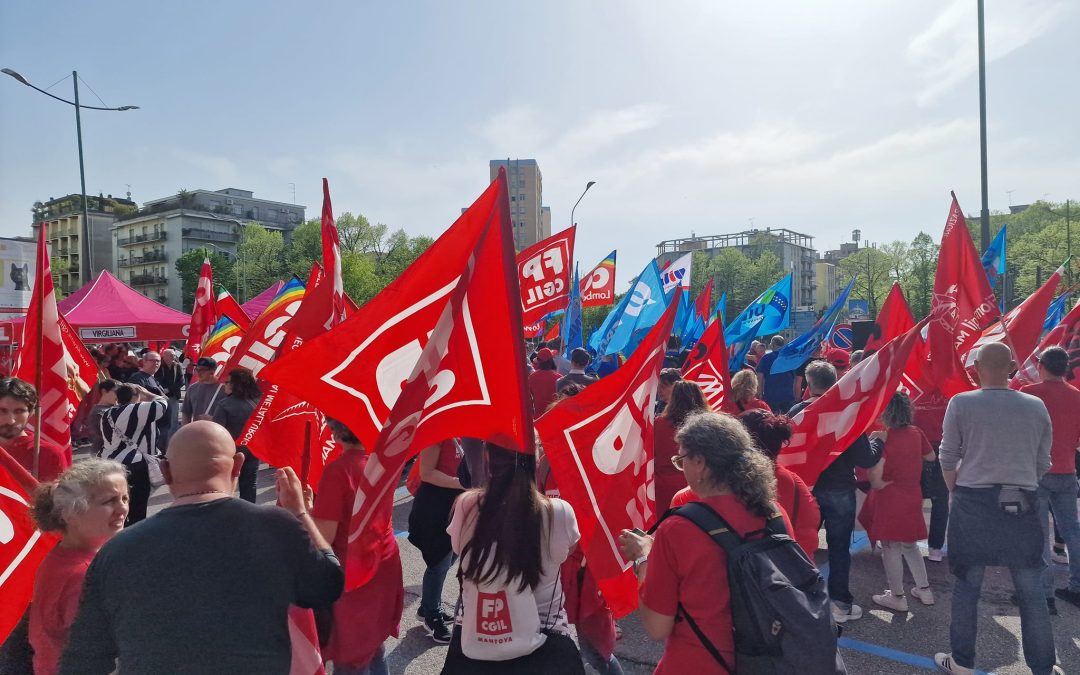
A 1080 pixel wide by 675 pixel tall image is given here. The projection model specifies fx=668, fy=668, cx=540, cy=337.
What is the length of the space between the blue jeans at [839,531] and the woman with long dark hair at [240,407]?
4.72 metres

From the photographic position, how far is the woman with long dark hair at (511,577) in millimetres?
2289

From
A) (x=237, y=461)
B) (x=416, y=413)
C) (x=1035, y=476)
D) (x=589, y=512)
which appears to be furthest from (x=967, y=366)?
(x=237, y=461)

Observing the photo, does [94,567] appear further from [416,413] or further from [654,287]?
[654,287]

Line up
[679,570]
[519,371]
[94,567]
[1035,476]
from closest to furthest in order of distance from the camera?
[94,567] → [679,570] → [519,371] → [1035,476]

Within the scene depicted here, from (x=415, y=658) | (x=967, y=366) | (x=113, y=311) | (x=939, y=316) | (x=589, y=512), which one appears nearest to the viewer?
(x=589, y=512)

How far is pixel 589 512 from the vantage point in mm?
2977

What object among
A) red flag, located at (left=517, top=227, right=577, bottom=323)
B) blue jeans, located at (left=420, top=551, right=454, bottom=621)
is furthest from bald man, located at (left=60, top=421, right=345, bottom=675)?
red flag, located at (left=517, top=227, right=577, bottom=323)

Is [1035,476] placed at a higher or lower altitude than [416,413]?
lower

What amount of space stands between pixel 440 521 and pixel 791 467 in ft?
7.25

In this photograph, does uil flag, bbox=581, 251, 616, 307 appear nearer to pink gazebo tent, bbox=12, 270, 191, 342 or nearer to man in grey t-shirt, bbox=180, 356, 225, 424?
pink gazebo tent, bbox=12, 270, 191, 342

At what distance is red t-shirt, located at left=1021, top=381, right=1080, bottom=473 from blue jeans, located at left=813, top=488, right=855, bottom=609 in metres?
1.40

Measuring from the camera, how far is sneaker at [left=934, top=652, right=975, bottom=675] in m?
3.65

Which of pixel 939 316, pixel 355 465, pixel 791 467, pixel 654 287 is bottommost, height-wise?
pixel 791 467

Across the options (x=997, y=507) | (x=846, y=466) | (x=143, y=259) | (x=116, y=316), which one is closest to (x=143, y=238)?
(x=143, y=259)
